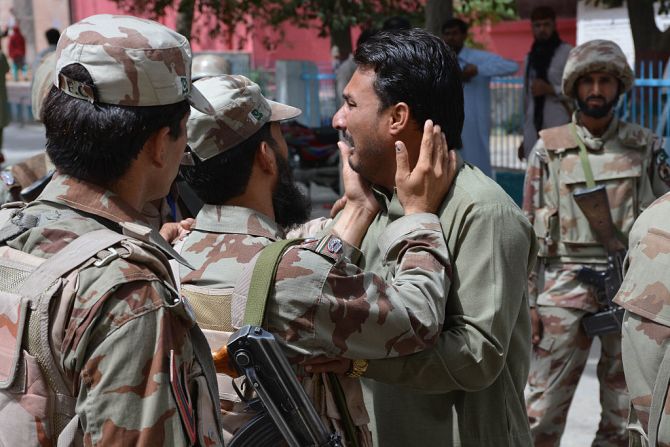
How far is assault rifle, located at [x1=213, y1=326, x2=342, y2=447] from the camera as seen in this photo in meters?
1.81

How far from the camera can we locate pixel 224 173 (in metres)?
2.32

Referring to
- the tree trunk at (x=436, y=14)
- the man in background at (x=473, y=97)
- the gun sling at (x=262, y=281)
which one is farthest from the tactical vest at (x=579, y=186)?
the tree trunk at (x=436, y=14)

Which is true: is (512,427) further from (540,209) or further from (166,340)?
(540,209)

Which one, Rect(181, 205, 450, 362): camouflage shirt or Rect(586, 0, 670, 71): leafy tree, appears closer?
Rect(181, 205, 450, 362): camouflage shirt

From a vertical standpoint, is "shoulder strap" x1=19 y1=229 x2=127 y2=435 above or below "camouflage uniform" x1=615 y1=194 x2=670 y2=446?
above

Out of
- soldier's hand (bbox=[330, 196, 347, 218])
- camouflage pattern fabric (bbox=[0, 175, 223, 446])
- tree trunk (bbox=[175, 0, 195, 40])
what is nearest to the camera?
camouflage pattern fabric (bbox=[0, 175, 223, 446])

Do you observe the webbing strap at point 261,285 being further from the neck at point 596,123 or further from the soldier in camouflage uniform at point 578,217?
the neck at point 596,123

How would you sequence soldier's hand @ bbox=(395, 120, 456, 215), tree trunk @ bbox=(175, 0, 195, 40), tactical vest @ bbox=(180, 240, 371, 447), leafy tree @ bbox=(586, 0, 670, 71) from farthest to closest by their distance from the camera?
1. tree trunk @ bbox=(175, 0, 195, 40)
2. leafy tree @ bbox=(586, 0, 670, 71)
3. soldier's hand @ bbox=(395, 120, 456, 215)
4. tactical vest @ bbox=(180, 240, 371, 447)

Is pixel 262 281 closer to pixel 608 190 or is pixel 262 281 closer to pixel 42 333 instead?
pixel 42 333

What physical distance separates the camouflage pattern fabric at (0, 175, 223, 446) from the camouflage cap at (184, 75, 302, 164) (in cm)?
75

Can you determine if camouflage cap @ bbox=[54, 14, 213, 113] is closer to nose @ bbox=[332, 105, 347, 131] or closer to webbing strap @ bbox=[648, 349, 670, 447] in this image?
nose @ bbox=[332, 105, 347, 131]

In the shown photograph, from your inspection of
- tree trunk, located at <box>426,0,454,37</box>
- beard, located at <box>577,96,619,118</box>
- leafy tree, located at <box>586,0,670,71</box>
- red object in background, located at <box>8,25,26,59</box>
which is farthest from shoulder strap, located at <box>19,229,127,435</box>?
red object in background, located at <box>8,25,26,59</box>

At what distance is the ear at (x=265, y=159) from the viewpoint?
92.7 inches

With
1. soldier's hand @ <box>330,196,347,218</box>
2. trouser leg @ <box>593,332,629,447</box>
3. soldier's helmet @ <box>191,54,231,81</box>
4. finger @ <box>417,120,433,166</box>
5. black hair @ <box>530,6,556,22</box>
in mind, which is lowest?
trouser leg @ <box>593,332,629,447</box>
